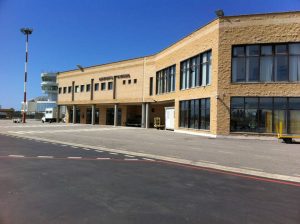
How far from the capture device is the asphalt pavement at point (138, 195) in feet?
18.7

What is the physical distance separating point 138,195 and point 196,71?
2545 centimetres

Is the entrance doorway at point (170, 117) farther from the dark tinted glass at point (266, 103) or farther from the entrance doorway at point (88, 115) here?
the entrance doorway at point (88, 115)

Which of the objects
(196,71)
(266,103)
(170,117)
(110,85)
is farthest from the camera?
(110,85)

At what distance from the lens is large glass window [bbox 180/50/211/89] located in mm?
29547

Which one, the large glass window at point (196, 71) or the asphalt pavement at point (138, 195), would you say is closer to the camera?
the asphalt pavement at point (138, 195)

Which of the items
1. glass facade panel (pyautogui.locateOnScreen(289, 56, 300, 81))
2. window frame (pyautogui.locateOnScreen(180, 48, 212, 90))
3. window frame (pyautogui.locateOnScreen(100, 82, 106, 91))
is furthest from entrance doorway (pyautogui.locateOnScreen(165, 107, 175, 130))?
window frame (pyautogui.locateOnScreen(100, 82, 106, 91))

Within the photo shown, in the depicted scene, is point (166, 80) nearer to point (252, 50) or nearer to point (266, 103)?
point (252, 50)

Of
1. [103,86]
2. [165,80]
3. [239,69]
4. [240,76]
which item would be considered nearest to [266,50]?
[239,69]

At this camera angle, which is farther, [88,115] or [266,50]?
[88,115]

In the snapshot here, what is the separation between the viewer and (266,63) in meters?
26.5

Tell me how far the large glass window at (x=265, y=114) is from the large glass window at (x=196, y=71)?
3.98 metres

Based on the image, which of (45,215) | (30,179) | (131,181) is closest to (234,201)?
(131,181)

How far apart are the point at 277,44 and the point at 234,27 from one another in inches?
142

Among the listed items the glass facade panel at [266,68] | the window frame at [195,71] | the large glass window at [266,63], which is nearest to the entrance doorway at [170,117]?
the window frame at [195,71]
